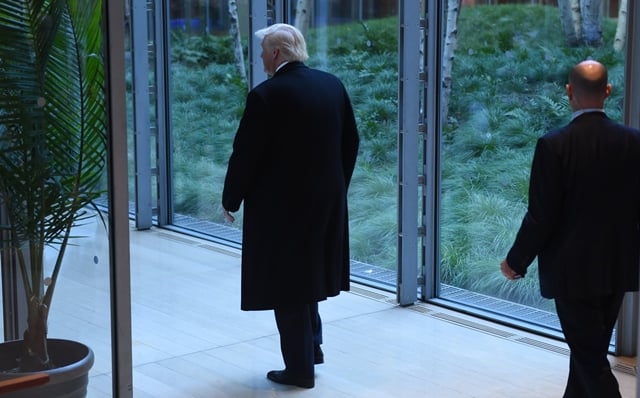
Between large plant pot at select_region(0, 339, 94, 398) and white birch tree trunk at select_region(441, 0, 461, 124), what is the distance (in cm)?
317

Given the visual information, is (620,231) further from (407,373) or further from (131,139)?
(131,139)

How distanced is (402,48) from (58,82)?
2953mm

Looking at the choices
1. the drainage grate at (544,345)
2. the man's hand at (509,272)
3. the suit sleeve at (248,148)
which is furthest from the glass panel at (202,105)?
the man's hand at (509,272)

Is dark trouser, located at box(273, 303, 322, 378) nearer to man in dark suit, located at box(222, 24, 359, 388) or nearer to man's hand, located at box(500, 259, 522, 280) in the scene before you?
man in dark suit, located at box(222, 24, 359, 388)

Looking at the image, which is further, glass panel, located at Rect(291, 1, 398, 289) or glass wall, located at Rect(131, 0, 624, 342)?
glass panel, located at Rect(291, 1, 398, 289)

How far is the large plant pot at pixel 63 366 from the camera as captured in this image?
351 cm

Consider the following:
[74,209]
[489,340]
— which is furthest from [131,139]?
[74,209]

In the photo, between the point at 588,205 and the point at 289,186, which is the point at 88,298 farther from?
the point at 588,205

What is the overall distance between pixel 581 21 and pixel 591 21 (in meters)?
0.07

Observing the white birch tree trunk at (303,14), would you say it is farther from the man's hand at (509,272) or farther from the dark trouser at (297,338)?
the man's hand at (509,272)

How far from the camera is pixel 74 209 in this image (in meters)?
3.62

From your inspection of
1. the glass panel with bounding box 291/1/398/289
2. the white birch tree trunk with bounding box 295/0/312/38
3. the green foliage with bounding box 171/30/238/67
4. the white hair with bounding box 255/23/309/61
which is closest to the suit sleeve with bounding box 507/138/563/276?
the white hair with bounding box 255/23/309/61

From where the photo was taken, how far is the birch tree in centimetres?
545

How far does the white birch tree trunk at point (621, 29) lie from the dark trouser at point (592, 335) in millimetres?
1753
